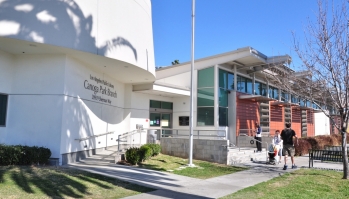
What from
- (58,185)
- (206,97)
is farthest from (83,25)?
(206,97)

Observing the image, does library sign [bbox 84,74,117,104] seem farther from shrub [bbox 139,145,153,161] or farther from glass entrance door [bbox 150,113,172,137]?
glass entrance door [bbox 150,113,172,137]

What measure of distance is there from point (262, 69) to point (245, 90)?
2283 millimetres

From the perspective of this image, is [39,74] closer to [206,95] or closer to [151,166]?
[151,166]

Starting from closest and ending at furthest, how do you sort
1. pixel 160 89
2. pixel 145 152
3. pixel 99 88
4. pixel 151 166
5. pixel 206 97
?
pixel 151 166, pixel 145 152, pixel 99 88, pixel 160 89, pixel 206 97

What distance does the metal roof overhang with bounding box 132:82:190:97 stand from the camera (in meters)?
18.8

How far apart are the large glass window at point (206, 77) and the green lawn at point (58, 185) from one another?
507 inches

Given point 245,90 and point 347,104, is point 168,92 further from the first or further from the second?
point 347,104

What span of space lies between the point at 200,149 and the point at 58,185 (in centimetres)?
895

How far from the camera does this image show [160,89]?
1927cm

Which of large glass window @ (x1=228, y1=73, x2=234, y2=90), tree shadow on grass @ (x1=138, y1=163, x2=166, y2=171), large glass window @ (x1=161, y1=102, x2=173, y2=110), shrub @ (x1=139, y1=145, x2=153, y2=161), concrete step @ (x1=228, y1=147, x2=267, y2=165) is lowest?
tree shadow on grass @ (x1=138, y1=163, x2=166, y2=171)

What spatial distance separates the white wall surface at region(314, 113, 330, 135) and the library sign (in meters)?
32.8

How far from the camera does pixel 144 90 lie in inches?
755

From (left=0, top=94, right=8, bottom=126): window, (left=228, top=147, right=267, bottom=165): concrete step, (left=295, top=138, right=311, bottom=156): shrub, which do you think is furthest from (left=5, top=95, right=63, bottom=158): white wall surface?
(left=295, top=138, right=311, bottom=156): shrub

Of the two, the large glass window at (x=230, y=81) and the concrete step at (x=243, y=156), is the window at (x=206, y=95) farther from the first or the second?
the concrete step at (x=243, y=156)
